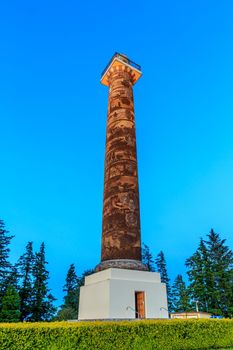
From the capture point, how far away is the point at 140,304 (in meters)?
9.71

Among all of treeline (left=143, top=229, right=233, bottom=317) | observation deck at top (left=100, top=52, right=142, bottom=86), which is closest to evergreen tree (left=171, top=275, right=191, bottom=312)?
treeline (left=143, top=229, right=233, bottom=317)

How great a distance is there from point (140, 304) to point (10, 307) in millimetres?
17010

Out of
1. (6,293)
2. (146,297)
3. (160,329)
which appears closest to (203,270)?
(6,293)

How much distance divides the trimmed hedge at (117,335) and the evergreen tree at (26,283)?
22.3m

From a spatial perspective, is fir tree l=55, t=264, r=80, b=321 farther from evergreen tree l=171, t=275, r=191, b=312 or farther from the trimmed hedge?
the trimmed hedge

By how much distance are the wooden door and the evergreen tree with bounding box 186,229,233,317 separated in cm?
1871

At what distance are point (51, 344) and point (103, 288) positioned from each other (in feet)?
11.0

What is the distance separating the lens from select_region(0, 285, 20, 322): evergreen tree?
71.9 ft

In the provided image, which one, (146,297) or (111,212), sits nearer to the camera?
(146,297)

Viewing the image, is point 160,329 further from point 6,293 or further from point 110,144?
point 6,293

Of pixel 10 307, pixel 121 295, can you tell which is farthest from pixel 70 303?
pixel 121 295

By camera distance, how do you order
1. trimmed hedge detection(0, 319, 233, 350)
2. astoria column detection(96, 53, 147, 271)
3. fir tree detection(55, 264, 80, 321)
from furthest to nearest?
fir tree detection(55, 264, 80, 321) → astoria column detection(96, 53, 147, 271) → trimmed hedge detection(0, 319, 233, 350)

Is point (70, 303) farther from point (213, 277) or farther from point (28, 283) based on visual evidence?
point (213, 277)

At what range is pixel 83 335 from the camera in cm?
657
